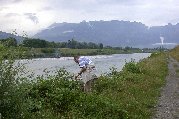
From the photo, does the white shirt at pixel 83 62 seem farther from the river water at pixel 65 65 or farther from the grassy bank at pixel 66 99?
the river water at pixel 65 65

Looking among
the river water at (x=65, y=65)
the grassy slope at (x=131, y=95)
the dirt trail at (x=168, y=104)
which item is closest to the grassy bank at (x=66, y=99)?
the grassy slope at (x=131, y=95)

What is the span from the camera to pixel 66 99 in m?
16.6

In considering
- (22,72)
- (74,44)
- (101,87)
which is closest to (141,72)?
(101,87)

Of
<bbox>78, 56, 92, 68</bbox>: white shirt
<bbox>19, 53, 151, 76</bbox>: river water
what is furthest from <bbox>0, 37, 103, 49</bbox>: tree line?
<bbox>78, 56, 92, 68</bbox>: white shirt

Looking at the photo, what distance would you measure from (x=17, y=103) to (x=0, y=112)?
0.51m

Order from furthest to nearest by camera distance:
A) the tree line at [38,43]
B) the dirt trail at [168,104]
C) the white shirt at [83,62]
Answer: the white shirt at [83,62]
the dirt trail at [168,104]
the tree line at [38,43]

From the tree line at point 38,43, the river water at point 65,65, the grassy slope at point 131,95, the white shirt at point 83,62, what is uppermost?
the tree line at point 38,43

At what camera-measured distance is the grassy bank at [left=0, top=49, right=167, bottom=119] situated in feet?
37.4

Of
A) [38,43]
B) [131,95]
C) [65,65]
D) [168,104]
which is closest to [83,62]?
[131,95]

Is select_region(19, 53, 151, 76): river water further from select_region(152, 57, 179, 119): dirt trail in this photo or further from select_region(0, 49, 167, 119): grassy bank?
select_region(152, 57, 179, 119): dirt trail

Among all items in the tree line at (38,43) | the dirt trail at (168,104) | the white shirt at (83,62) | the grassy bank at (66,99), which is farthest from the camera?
the white shirt at (83,62)

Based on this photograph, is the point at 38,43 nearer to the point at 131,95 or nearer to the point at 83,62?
the point at 131,95

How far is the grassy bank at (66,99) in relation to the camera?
11.4m

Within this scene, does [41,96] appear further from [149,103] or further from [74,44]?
[74,44]
